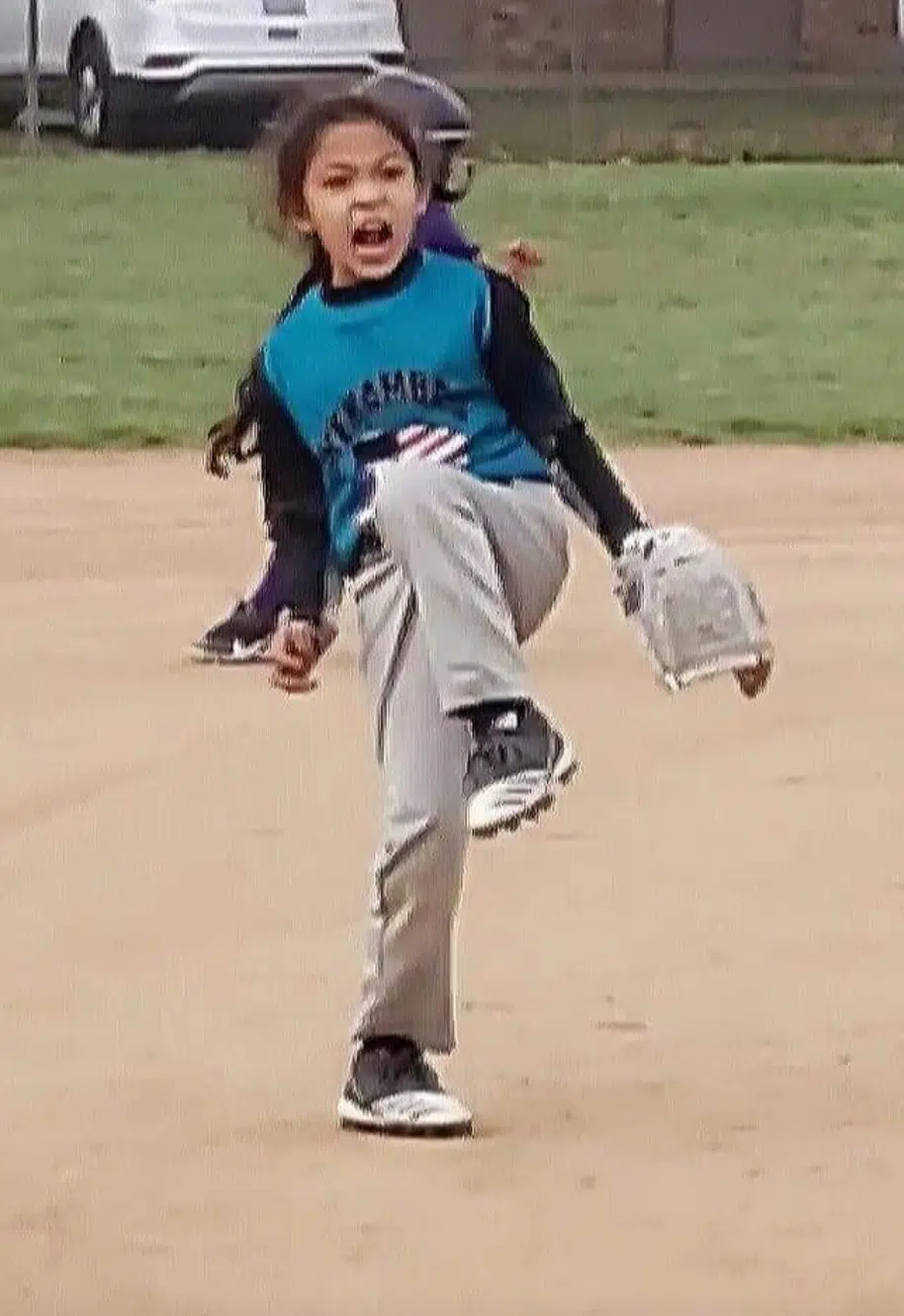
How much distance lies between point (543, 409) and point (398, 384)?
202 mm

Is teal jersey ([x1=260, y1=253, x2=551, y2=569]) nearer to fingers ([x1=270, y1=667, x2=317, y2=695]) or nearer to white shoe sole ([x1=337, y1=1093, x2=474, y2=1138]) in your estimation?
fingers ([x1=270, y1=667, x2=317, y2=695])

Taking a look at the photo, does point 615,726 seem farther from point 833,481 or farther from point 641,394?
point 641,394

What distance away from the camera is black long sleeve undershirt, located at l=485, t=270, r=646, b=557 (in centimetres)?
511

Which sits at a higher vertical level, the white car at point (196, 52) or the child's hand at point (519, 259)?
the child's hand at point (519, 259)

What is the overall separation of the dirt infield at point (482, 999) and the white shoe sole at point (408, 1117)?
0.05 m

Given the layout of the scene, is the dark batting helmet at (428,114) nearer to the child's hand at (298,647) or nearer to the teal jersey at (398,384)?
the teal jersey at (398,384)

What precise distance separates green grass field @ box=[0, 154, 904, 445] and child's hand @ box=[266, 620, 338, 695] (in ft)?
29.4

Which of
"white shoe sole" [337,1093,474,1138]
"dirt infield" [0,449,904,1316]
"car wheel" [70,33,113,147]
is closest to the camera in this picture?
"dirt infield" [0,449,904,1316]

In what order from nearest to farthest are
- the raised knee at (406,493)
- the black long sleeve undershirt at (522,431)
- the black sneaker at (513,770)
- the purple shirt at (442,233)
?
the black sneaker at (513,770)
the raised knee at (406,493)
the black long sleeve undershirt at (522,431)
the purple shirt at (442,233)

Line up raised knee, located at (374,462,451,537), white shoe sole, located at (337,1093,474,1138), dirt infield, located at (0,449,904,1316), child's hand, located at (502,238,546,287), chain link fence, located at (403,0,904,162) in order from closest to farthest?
dirt infield, located at (0,449,904,1316), raised knee, located at (374,462,451,537), white shoe sole, located at (337,1093,474,1138), child's hand, located at (502,238,546,287), chain link fence, located at (403,0,904,162)

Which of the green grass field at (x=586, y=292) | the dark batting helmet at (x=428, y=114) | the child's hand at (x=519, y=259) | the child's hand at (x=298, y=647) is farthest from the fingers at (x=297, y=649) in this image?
the green grass field at (x=586, y=292)

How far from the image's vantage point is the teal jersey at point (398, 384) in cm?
511

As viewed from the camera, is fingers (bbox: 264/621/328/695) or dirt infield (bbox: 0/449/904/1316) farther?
fingers (bbox: 264/621/328/695)

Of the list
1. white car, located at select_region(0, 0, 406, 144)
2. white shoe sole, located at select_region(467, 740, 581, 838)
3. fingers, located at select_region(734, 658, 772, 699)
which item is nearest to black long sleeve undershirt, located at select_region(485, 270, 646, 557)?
fingers, located at select_region(734, 658, 772, 699)
